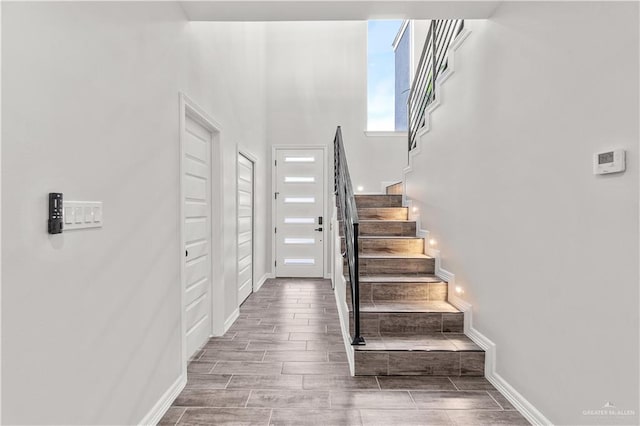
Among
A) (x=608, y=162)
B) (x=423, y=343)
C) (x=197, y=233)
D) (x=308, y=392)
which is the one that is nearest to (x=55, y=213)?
(x=197, y=233)

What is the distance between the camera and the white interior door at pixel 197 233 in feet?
8.66

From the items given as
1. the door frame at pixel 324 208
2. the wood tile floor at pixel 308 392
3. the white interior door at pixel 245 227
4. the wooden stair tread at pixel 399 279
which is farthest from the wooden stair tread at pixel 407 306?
the door frame at pixel 324 208

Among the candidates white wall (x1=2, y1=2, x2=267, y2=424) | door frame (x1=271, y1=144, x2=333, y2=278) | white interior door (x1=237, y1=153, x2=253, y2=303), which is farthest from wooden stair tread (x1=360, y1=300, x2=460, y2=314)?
door frame (x1=271, y1=144, x2=333, y2=278)

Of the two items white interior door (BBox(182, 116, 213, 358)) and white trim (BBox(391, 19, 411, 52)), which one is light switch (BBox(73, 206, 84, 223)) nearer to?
white interior door (BBox(182, 116, 213, 358))

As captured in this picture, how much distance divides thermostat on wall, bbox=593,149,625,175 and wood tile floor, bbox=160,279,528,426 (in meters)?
1.48

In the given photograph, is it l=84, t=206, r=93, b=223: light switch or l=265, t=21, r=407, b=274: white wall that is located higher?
l=265, t=21, r=407, b=274: white wall

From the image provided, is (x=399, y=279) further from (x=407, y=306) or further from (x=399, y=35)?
(x=399, y=35)

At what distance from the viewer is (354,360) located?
2402 mm

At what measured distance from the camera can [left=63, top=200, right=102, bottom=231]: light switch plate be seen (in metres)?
1.26

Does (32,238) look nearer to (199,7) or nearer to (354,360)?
(199,7)

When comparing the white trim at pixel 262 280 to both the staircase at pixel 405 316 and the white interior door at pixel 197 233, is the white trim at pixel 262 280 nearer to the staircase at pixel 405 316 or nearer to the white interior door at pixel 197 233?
the white interior door at pixel 197 233

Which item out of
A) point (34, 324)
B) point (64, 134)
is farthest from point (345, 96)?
point (34, 324)

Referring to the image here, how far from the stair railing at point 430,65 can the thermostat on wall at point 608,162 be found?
2.08 m

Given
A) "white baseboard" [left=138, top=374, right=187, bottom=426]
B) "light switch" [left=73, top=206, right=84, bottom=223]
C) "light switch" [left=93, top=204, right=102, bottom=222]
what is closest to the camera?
"light switch" [left=73, top=206, right=84, bottom=223]
